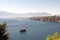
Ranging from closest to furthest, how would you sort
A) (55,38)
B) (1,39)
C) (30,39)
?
(1,39)
(55,38)
(30,39)

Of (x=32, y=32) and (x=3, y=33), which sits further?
(x=32, y=32)

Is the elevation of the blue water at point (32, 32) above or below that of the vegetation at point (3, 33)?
below

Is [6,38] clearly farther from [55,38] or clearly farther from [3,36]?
[55,38]

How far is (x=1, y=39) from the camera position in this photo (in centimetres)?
445

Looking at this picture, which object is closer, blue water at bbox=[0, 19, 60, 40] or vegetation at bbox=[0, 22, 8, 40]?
vegetation at bbox=[0, 22, 8, 40]

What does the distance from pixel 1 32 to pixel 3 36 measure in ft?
0.36

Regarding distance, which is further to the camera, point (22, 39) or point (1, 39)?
point (22, 39)

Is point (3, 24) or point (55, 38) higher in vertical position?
point (3, 24)

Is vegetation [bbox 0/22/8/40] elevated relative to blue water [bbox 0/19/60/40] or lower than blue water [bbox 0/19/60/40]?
elevated

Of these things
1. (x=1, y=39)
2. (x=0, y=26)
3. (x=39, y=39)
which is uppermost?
(x=0, y=26)

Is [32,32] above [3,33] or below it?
below

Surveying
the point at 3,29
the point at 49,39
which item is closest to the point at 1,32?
the point at 3,29

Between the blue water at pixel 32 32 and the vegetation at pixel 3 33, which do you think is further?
the blue water at pixel 32 32

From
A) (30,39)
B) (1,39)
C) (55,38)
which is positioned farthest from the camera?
(30,39)
